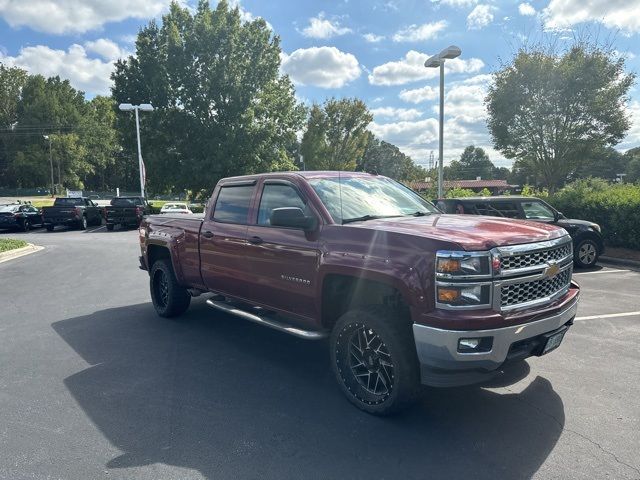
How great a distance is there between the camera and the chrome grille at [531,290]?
11.1 feet

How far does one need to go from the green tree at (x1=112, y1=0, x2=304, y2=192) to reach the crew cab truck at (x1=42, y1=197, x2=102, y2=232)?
689 centimetres

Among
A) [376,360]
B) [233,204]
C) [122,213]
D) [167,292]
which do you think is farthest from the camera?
[122,213]

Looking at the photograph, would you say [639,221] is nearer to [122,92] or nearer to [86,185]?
[122,92]

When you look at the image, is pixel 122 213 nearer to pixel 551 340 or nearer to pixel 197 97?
pixel 197 97

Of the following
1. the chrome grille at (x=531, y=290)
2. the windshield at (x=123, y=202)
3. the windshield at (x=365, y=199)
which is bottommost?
the chrome grille at (x=531, y=290)

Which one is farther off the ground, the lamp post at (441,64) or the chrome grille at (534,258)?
the lamp post at (441,64)

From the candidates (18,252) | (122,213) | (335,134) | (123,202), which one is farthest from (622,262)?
(335,134)

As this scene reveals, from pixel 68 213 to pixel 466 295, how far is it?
24.4 metres

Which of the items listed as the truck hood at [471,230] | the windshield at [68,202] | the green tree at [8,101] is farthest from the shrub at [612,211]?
the green tree at [8,101]

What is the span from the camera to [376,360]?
3.81 metres

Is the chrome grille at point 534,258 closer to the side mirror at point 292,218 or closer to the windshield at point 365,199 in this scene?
the windshield at point 365,199

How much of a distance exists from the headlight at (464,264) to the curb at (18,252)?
1400 cm

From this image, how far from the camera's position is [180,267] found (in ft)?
20.9

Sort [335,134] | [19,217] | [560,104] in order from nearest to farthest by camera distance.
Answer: [560,104] < [19,217] < [335,134]
